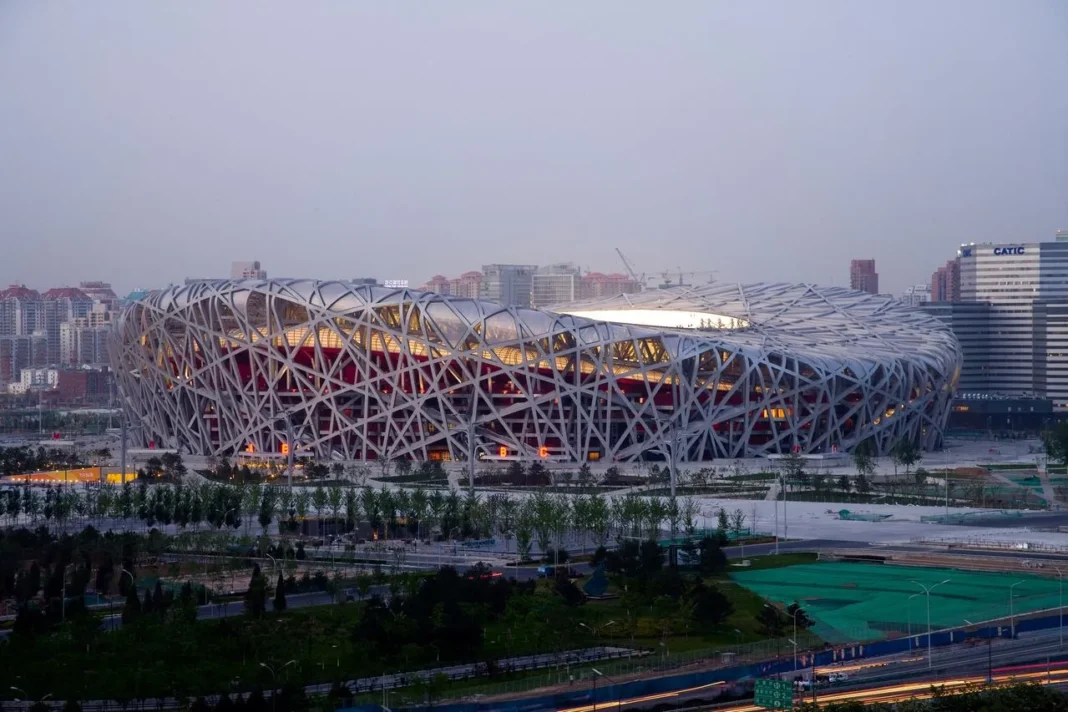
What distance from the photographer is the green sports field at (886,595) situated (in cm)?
5028

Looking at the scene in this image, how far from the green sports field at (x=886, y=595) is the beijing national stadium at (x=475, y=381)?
3646 centimetres

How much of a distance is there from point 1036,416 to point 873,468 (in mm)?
66854

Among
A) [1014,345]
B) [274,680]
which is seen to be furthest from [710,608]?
[1014,345]

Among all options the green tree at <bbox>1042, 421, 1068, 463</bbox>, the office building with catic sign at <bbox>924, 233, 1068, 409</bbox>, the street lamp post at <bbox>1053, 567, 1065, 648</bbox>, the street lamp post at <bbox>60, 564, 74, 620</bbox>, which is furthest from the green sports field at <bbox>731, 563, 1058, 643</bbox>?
the office building with catic sign at <bbox>924, 233, 1068, 409</bbox>

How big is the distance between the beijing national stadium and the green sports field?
36.5 meters

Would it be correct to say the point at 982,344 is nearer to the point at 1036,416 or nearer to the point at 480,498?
the point at 1036,416

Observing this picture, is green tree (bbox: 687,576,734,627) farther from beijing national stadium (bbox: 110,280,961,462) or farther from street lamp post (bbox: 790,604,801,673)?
beijing national stadium (bbox: 110,280,961,462)

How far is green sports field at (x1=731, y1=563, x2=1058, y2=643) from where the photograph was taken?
50281mm

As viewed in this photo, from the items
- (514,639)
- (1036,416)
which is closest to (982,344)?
(1036,416)

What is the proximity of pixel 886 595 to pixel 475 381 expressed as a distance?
45.8 meters

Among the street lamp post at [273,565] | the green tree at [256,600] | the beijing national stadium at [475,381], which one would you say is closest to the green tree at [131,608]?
the green tree at [256,600]

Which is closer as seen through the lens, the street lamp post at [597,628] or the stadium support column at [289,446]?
the street lamp post at [597,628]

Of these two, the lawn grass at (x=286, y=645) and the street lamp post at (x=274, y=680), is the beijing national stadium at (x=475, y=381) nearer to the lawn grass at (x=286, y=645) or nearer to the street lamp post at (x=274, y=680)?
the lawn grass at (x=286, y=645)

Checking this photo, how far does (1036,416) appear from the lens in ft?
518
